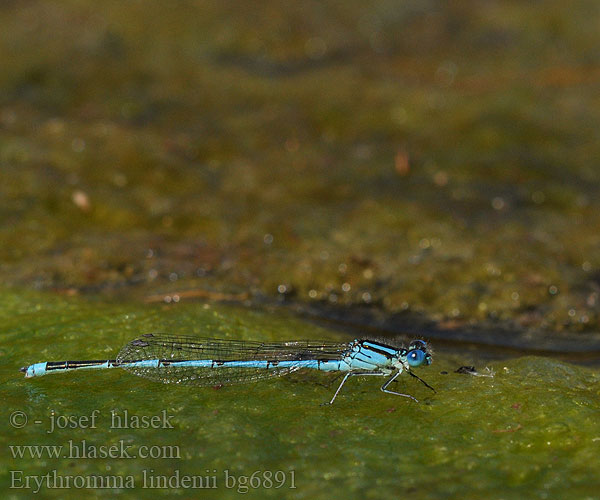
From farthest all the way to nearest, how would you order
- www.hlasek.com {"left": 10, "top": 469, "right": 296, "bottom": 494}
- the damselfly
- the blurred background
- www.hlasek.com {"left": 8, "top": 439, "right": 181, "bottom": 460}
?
the blurred background
the damselfly
www.hlasek.com {"left": 8, "top": 439, "right": 181, "bottom": 460}
www.hlasek.com {"left": 10, "top": 469, "right": 296, "bottom": 494}

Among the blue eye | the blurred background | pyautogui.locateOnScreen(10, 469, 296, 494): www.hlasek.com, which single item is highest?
the blurred background

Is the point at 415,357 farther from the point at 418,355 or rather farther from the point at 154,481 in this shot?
the point at 154,481

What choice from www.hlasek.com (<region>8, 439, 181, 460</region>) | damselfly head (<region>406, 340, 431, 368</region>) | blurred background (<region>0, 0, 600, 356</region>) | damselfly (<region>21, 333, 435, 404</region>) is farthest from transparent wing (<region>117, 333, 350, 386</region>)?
blurred background (<region>0, 0, 600, 356</region>)

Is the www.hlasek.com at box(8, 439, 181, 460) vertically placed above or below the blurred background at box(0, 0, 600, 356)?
below

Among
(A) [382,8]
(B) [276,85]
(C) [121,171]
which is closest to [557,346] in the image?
(C) [121,171]

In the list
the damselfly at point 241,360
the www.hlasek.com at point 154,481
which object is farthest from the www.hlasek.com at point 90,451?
the damselfly at point 241,360

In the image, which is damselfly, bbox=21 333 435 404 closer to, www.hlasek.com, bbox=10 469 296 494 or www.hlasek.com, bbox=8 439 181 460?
www.hlasek.com, bbox=8 439 181 460

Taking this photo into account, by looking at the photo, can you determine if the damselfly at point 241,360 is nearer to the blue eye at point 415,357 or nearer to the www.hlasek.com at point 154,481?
the blue eye at point 415,357
